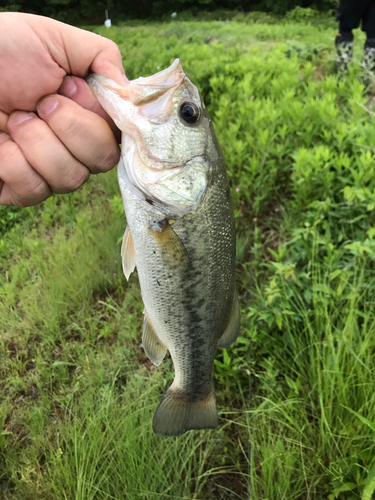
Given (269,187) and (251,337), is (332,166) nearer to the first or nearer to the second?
(269,187)

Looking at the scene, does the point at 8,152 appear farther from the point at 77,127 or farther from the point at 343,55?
the point at 343,55

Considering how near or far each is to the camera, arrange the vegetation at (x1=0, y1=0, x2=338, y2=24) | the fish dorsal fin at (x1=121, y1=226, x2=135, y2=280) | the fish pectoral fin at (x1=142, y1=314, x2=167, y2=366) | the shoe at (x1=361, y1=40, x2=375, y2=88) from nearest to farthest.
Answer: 1. the fish dorsal fin at (x1=121, y1=226, x2=135, y2=280)
2. the fish pectoral fin at (x1=142, y1=314, x2=167, y2=366)
3. the shoe at (x1=361, y1=40, x2=375, y2=88)
4. the vegetation at (x1=0, y1=0, x2=338, y2=24)

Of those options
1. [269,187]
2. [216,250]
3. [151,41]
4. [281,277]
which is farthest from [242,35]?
[216,250]

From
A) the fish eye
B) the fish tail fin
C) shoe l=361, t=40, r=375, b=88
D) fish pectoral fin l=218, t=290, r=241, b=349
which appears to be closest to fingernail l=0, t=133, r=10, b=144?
the fish eye

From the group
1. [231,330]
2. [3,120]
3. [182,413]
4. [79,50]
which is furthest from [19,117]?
[182,413]

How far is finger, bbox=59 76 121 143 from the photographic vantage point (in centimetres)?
Result: 139

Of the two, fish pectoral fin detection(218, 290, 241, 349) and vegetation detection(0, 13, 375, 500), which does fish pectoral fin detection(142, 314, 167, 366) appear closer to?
fish pectoral fin detection(218, 290, 241, 349)

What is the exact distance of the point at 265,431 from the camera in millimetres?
2086

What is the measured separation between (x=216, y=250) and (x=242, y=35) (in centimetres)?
1245

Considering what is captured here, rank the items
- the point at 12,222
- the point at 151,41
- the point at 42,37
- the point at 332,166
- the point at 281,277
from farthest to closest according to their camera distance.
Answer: the point at 151,41
the point at 12,222
the point at 332,166
the point at 281,277
the point at 42,37

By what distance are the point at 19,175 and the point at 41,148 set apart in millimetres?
152

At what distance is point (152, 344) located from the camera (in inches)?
63.8

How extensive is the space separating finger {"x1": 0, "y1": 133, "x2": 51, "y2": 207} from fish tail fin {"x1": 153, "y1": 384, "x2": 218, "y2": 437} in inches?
42.0

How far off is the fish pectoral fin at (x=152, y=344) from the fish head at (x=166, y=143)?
585mm
